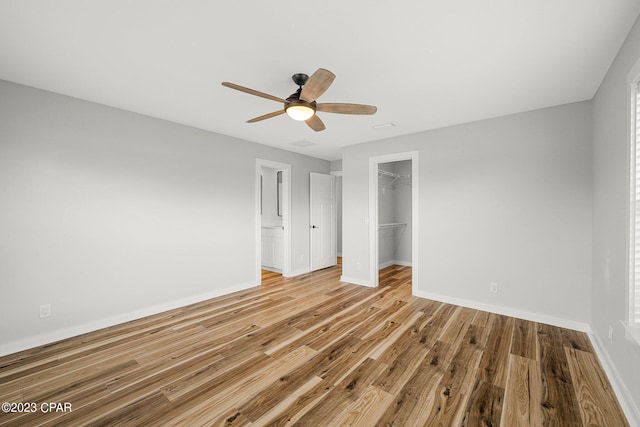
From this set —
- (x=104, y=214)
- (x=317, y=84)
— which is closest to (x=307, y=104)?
(x=317, y=84)

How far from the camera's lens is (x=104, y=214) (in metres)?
3.10

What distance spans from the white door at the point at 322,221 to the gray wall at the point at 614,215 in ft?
14.1

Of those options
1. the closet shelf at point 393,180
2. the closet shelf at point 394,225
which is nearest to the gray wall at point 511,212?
the closet shelf at point 393,180

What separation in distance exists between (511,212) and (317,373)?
3.02m

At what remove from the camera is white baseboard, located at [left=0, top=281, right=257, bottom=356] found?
8.39 ft

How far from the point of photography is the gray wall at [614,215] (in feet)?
5.89

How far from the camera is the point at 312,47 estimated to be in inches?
79.3

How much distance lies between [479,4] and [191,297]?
4.36m

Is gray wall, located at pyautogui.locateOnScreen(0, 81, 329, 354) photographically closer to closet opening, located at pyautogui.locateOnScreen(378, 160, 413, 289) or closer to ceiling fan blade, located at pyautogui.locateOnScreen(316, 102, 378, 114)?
ceiling fan blade, located at pyautogui.locateOnScreen(316, 102, 378, 114)

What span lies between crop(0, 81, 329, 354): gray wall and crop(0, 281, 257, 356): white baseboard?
1 cm

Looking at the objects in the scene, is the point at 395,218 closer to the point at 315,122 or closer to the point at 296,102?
the point at 315,122

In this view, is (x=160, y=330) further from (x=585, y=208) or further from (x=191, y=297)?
(x=585, y=208)

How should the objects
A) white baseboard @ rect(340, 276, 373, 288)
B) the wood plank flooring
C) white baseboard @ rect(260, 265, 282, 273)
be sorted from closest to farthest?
the wood plank flooring
white baseboard @ rect(340, 276, 373, 288)
white baseboard @ rect(260, 265, 282, 273)

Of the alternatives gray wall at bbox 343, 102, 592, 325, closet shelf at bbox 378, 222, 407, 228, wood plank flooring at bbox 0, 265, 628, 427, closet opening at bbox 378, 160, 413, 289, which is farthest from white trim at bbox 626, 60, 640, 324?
closet opening at bbox 378, 160, 413, 289
